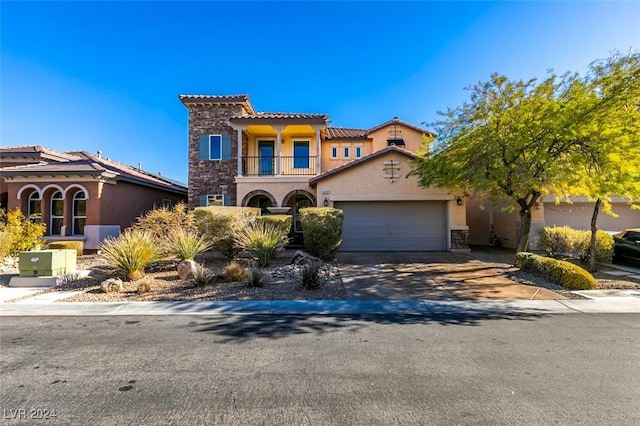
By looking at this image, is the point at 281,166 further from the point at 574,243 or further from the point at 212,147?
the point at 574,243

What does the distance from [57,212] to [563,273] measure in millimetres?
21785

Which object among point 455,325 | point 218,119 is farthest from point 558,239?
point 218,119

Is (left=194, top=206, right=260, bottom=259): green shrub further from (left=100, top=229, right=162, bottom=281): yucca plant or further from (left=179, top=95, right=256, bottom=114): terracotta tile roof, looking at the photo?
(left=179, top=95, right=256, bottom=114): terracotta tile roof

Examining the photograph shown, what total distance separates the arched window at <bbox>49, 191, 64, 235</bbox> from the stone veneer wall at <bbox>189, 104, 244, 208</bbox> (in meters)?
6.19

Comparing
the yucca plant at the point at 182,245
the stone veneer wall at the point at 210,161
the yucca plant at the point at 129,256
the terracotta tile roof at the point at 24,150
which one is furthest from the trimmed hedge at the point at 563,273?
the terracotta tile roof at the point at 24,150

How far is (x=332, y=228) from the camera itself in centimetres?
1266

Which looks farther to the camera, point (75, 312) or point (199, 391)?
point (75, 312)

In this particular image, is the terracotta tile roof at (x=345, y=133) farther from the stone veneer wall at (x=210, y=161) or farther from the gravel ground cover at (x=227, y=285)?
the gravel ground cover at (x=227, y=285)

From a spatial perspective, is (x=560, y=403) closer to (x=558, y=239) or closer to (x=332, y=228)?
(x=332, y=228)

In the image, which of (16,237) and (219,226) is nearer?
(16,237)

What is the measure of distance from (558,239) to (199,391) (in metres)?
14.9

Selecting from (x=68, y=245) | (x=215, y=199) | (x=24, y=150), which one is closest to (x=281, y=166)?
(x=215, y=199)

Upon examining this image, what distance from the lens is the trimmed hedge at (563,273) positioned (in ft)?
29.6

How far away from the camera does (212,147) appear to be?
1988cm
